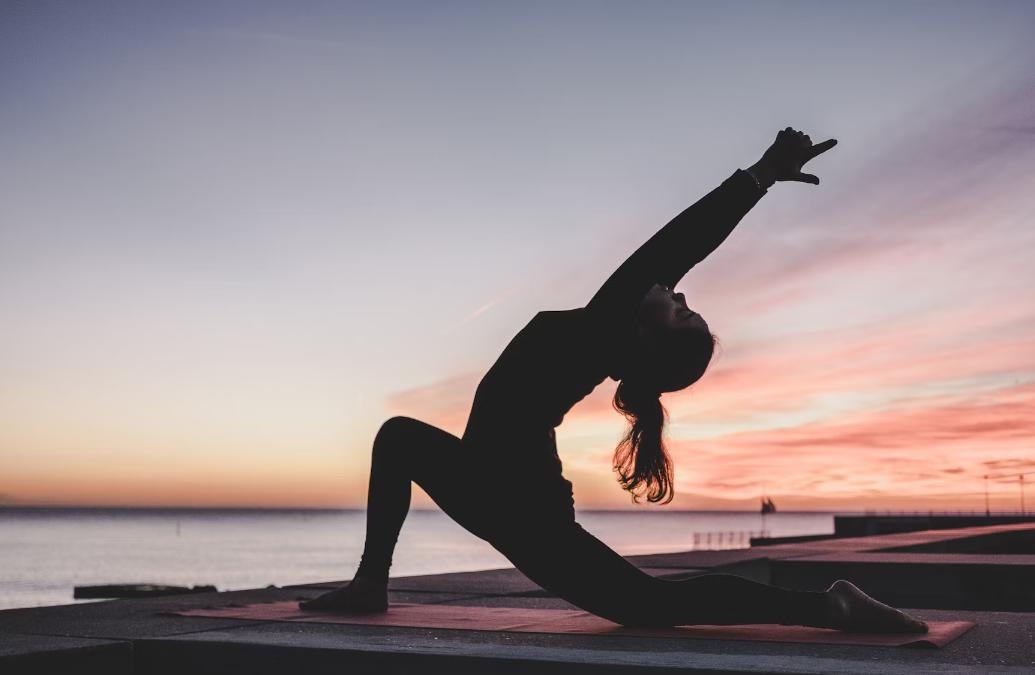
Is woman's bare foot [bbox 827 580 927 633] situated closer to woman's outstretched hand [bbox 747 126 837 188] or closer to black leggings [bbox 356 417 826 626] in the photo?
black leggings [bbox 356 417 826 626]

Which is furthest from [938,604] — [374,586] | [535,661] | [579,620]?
[535,661]

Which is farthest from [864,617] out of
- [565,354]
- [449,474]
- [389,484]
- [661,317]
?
[389,484]

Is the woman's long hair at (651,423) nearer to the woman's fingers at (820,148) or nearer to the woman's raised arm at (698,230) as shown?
the woman's raised arm at (698,230)

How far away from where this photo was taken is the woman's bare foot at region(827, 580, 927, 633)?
335 cm

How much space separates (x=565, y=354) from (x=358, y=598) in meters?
1.65

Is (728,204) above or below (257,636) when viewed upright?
above

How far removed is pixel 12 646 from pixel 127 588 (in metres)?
22.7

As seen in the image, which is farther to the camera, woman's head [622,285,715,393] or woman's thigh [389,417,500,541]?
woman's thigh [389,417,500,541]

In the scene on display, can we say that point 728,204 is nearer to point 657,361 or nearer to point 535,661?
point 657,361

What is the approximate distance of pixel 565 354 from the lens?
3.24m

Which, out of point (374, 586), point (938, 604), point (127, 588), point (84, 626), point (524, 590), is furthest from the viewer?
point (127, 588)

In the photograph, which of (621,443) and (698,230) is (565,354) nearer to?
(621,443)

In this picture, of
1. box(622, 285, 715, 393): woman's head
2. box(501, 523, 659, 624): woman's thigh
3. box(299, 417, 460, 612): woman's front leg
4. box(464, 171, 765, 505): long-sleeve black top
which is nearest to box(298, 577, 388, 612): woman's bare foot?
box(299, 417, 460, 612): woman's front leg

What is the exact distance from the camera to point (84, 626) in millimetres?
3832
